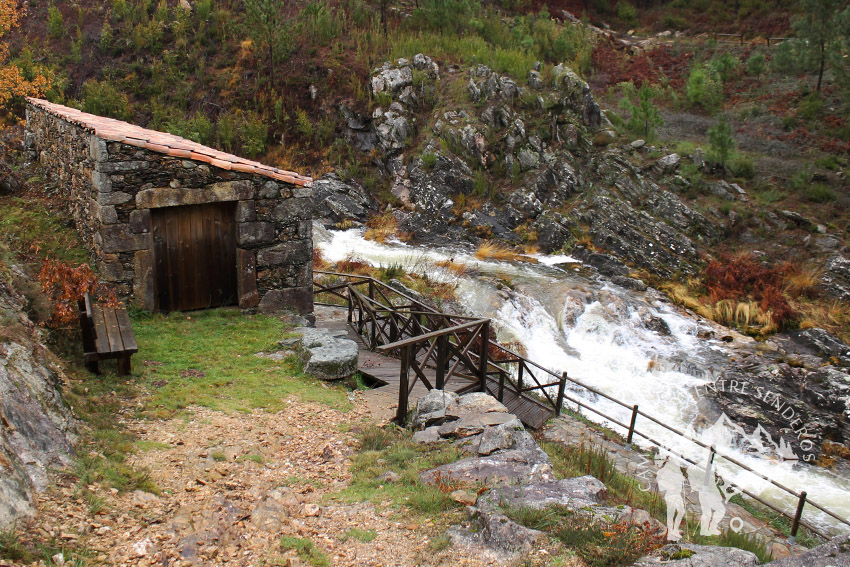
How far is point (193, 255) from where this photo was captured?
9680mm

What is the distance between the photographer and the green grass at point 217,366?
705cm

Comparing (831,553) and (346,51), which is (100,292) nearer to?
(831,553)

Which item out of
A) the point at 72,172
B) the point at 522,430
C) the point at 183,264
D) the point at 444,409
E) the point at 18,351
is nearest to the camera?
the point at 18,351

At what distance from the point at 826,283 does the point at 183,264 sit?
15.6 m

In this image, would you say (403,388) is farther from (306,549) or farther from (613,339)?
(613,339)

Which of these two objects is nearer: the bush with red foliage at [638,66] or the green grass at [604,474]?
the green grass at [604,474]

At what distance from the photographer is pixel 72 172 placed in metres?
10.4

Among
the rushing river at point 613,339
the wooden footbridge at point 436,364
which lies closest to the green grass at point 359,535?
the wooden footbridge at point 436,364

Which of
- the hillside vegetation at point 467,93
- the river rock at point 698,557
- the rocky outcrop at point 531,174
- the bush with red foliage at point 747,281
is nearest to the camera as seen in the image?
the river rock at point 698,557

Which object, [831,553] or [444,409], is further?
[444,409]

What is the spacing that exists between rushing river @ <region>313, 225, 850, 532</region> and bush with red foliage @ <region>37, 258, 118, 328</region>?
8.65m

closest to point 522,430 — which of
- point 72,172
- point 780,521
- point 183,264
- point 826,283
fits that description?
point 780,521

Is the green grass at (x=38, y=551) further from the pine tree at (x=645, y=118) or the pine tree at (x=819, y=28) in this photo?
the pine tree at (x=819, y=28)

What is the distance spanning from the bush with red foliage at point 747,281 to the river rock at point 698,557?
41.9ft
